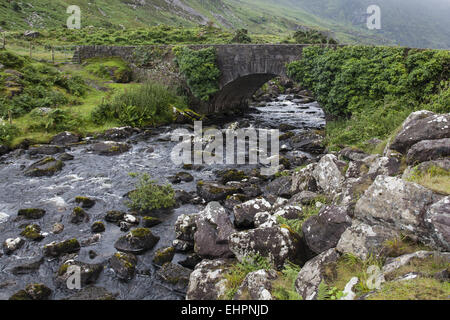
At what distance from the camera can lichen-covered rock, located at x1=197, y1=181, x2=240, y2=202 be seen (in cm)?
1609

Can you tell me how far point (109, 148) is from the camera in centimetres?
2288

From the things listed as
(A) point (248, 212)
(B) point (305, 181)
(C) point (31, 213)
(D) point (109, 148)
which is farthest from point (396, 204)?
(D) point (109, 148)

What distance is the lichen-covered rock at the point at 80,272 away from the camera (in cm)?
1032

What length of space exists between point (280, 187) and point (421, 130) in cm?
725

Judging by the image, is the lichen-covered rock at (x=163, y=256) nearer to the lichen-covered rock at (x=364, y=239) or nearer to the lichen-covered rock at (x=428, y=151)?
the lichen-covered rock at (x=364, y=239)

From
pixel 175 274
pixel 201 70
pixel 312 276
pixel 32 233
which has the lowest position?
pixel 175 274

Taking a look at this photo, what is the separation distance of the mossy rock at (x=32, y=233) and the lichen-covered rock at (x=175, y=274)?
5.20 metres

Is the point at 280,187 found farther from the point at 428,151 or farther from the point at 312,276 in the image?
the point at 312,276

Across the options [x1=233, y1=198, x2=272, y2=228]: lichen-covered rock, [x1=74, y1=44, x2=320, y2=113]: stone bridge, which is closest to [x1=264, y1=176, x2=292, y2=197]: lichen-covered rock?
[x1=233, y1=198, x2=272, y2=228]: lichen-covered rock

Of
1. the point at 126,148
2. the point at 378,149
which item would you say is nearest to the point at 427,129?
the point at 378,149

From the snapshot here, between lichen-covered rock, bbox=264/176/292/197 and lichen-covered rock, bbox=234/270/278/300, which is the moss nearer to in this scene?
lichen-covered rock, bbox=234/270/278/300

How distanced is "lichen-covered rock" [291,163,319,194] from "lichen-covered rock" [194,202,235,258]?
508 cm

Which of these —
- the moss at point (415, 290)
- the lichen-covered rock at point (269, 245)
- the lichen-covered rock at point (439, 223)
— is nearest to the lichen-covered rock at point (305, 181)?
the lichen-covered rock at point (269, 245)

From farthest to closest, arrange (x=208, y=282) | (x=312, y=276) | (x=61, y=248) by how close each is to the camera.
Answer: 1. (x=61, y=248)
2. (x=208, y=282)
3. (x=312, y=276)
